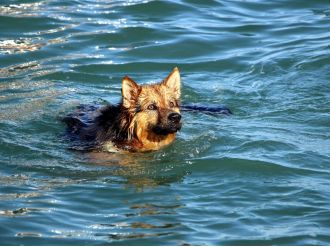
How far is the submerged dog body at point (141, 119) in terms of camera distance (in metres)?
10.6

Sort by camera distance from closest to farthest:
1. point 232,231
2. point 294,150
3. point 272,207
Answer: point 232,231
point 272,207
point 294,150

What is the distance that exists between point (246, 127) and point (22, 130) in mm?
3228

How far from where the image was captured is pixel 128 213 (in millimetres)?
8797

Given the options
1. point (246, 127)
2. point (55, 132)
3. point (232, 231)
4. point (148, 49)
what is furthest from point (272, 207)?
point (148, 49)


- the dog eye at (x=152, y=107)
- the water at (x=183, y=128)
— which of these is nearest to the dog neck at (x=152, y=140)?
the water at (x=183, y=128)

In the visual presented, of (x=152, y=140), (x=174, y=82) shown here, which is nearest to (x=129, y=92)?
(x=174, y=82)

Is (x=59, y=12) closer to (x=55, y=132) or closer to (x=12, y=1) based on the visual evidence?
(x=12, y=1)

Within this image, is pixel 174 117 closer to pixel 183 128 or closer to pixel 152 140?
pixel 152 140

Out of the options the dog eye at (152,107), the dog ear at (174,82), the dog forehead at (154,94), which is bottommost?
the dog eye at (152,107)

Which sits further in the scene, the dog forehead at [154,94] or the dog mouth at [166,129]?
the dog forehead at [154,94]

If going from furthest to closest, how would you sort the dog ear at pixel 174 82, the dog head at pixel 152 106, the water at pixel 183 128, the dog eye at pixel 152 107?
the dog ear at pixel 174 82 → the dog eye at pixel 152 107 → the dog head at pixel 152 106 → the water at pixel 183 128

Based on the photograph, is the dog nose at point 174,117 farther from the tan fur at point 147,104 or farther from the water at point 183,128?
the water at point 183,128

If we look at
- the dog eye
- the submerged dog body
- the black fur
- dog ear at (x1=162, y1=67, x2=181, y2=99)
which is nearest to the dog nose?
the submerged dog body

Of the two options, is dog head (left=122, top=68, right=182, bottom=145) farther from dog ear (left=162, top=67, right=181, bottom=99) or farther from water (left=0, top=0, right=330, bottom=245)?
water (left=0, top=0, right=330, bottom=245)
